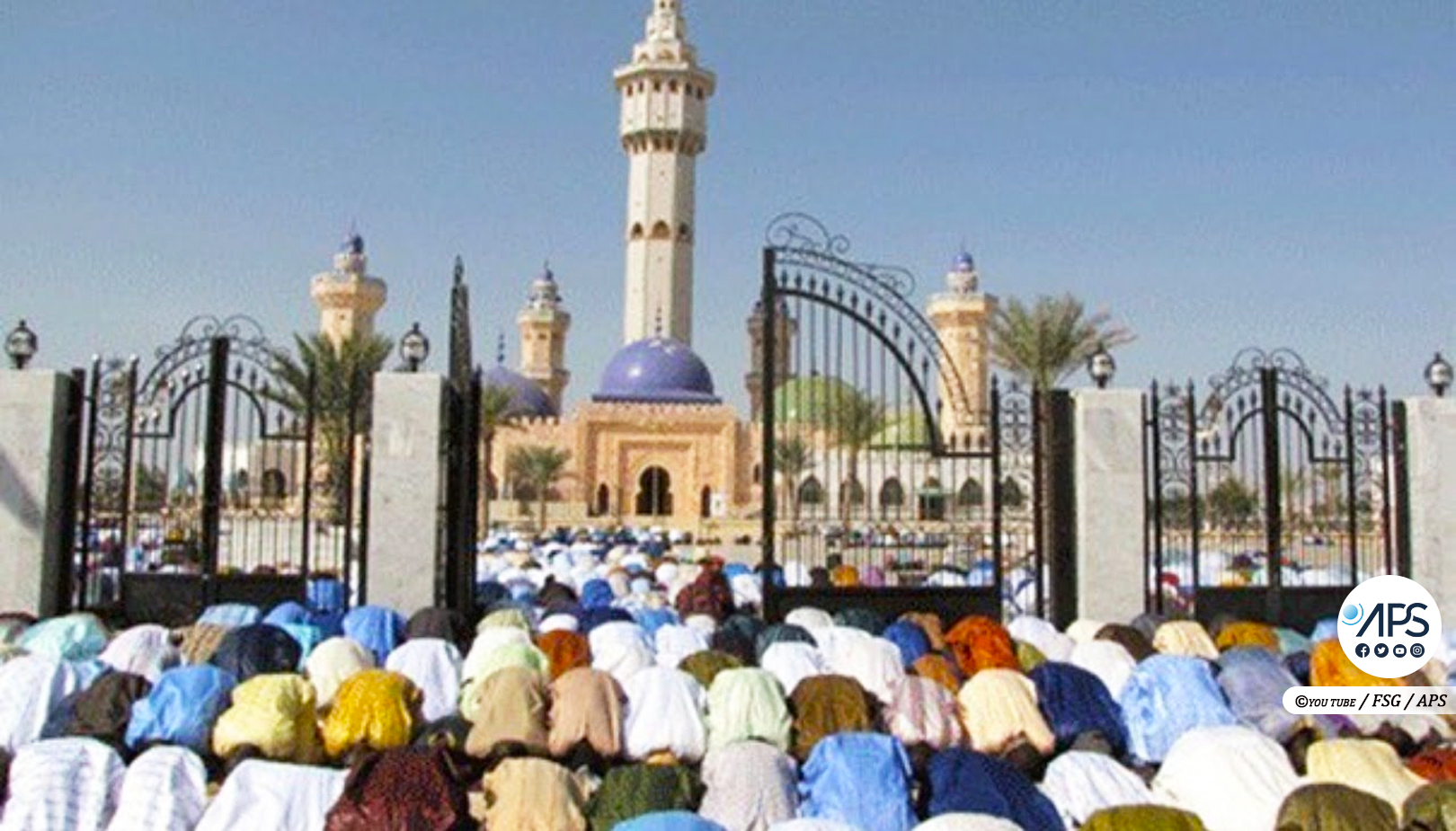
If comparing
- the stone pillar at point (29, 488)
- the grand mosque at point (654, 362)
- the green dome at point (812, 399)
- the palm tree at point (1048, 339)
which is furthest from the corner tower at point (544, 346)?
the stone pillar at point (29, 488)

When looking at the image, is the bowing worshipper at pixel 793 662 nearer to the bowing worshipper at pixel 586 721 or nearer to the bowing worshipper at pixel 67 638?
the bowing worshipper at pixel 586 721

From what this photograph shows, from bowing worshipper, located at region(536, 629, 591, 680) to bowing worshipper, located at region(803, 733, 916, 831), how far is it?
315cm

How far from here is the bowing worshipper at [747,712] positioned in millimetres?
7664

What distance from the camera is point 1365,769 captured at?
6.25 meters

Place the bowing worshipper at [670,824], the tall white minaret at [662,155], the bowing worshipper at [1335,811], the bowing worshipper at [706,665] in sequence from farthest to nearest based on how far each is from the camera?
1. the tall white minaret at [662,155]
2. the bowing worshipper at [706,665]
3. the bowing worshipper at [1335,811]
4. the bowing worshipper at [670,824]

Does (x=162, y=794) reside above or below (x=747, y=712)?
below

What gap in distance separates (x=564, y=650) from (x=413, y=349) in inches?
123

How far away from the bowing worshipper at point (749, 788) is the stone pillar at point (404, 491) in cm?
508

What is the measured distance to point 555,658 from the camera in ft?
30.6

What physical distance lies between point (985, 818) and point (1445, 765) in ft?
10.6

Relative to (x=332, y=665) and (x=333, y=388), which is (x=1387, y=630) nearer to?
(x=332, y=665)

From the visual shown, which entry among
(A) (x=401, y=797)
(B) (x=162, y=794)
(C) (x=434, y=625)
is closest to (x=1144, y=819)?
(A) (x=401, y=797)

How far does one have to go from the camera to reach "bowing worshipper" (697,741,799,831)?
613 cm

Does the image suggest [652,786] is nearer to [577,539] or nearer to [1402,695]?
[1402,695]
